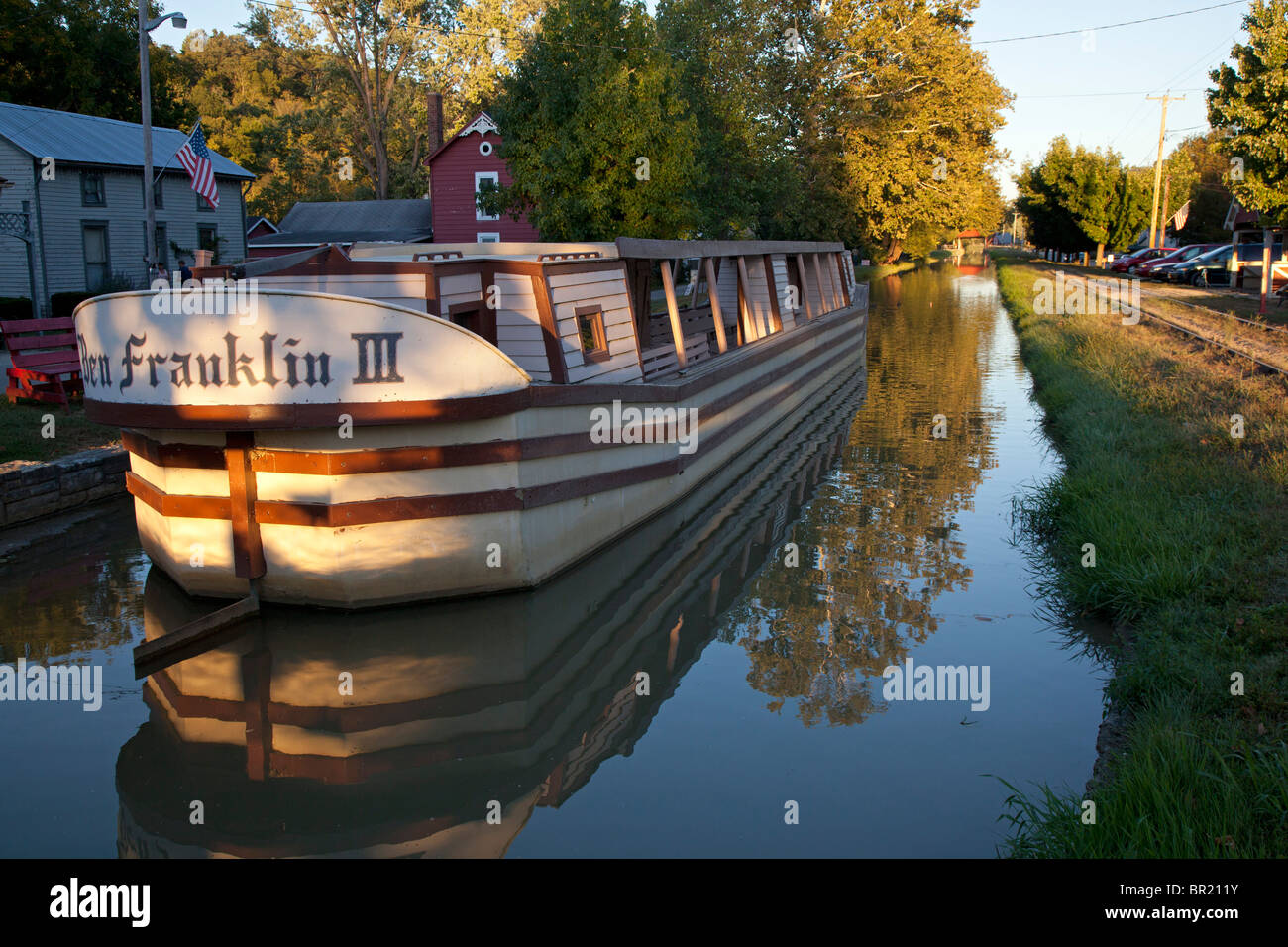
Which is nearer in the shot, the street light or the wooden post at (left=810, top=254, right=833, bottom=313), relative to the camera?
the street light

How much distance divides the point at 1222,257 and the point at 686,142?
3083 cm

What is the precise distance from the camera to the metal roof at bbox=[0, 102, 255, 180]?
93.9ft

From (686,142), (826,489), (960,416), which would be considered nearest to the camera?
(826,489)

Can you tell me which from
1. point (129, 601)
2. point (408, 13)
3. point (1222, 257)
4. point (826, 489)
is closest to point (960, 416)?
point (826, 489)

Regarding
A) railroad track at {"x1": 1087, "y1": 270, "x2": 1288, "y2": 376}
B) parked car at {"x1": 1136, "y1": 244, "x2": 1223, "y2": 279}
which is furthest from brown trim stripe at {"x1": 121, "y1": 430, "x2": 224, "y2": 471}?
parked car at {"x1": 1136, "y1": 244, "x2": 1223, "y2": 279}

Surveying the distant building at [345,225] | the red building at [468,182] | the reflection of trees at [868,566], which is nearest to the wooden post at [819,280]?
the reflection of trees at [868,566]

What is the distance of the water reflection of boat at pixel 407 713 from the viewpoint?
197 inches

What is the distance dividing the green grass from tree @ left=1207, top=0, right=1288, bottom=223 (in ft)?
83.2

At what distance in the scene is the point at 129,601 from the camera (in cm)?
806

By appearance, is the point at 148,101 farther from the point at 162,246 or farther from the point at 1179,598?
the point at 1179,598

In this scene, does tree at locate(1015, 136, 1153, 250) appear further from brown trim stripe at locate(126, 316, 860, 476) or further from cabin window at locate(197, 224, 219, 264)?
brown trim stripe at locate(126, 316, 860, 476)

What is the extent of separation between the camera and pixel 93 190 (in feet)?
101
